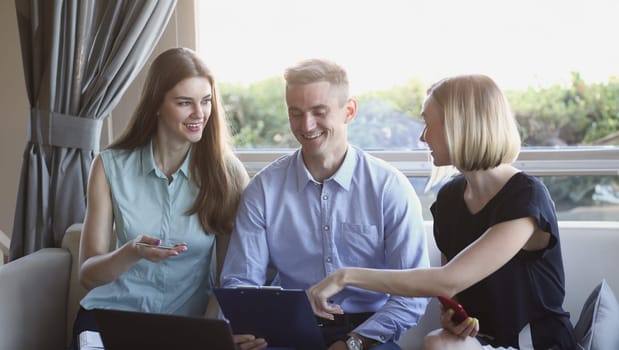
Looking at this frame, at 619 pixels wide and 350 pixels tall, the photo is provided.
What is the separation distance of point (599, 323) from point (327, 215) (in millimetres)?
795

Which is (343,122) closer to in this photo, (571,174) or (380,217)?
(380,217)

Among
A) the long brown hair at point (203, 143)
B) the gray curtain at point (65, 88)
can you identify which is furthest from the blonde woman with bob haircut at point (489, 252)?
the gray curtain at point (65, 88)

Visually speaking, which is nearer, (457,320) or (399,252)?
(457,320)

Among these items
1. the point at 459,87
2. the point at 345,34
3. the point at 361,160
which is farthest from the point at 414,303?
the point at 345,34

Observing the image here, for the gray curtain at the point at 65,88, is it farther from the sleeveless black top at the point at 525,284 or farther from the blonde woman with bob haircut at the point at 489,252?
the sleeveless black top at the point at 525,284

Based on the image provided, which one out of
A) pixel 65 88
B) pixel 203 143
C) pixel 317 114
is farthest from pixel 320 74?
pixel 65 88

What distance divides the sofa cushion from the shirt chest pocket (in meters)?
0.59

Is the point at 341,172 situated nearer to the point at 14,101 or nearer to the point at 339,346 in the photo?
the point at 339,346

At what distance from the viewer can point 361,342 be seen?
2.06 m

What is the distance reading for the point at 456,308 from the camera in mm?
1823

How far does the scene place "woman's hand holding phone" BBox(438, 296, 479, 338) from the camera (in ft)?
5.94

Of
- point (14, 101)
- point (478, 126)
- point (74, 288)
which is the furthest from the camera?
point (14, 101)

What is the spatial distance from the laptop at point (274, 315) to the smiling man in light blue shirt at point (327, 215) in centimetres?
21

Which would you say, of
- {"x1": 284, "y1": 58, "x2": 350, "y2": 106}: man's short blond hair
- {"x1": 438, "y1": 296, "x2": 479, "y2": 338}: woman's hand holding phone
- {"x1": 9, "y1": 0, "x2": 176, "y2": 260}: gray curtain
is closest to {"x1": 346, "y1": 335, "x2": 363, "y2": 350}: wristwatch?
{"x1": 438, "y1": 296, "x2": 479, "y2": 338}: woman's hand holding phone
